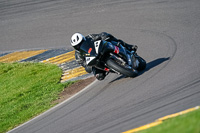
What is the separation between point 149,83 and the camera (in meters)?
9.67

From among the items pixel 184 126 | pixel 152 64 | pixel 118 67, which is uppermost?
pixel 184 126

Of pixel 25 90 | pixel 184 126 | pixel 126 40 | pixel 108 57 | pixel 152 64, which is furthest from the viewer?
pixel 126 40

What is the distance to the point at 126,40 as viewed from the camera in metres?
14.1

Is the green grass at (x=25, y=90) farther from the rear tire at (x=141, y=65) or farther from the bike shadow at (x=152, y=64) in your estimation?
the rear tire at (x=141, y=65)

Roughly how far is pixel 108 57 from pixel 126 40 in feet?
13.6

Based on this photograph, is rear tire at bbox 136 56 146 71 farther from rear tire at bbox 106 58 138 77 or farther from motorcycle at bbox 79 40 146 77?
rear tire at bbox 106 58 138 77

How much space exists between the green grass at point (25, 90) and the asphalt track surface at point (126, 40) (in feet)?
2.89

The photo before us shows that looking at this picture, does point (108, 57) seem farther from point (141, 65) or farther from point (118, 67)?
point (141, 65)

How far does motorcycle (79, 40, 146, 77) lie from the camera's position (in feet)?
32.6

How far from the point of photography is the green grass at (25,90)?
35.8 ft

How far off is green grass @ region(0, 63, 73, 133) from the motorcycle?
1.87 m

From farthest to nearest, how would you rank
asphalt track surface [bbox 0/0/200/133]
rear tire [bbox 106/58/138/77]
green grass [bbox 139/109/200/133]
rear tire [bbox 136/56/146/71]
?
rear tire [bbox 136/56/146/71] < rear tire [bbox 106/58/138/77] < asphalt track surface [bbox 0/0/200/133] < green grass [bbox 139/109/200/133]

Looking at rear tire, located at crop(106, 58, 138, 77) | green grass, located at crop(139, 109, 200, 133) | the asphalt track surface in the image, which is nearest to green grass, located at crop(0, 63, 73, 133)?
the asphalt track surface

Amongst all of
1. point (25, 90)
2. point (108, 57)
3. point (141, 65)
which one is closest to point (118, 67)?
point (108, 57)
